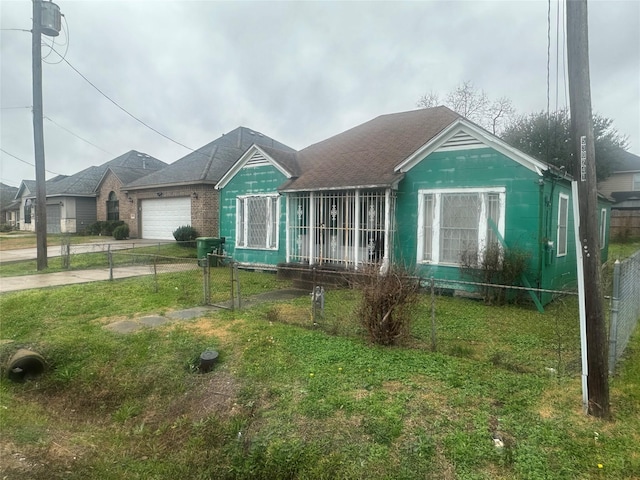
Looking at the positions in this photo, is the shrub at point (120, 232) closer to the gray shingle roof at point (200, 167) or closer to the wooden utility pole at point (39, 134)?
the gray shingle roof at point (200, 167)

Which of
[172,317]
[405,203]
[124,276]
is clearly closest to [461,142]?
[405,203]

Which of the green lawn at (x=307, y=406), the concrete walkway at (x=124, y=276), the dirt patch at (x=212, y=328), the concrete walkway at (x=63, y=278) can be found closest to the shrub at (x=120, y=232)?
the concrete walkway at (x=124, y=276)

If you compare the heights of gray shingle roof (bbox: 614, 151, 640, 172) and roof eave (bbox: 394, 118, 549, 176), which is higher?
gray shingle roof (bbox: 614, 151, 640, 172)

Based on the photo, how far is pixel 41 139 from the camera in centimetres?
1330

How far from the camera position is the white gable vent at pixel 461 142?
906 centimetres

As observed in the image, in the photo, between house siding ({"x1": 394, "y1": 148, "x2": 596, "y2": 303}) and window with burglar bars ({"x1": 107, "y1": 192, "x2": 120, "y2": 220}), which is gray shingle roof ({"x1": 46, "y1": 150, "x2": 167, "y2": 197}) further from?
house siding ({"x1": 394, "y1": 148, "x2": 596, "y2": 303})

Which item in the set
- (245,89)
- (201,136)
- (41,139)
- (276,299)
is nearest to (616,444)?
(276,299)

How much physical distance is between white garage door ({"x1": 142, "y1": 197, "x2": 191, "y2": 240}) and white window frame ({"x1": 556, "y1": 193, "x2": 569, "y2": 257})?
16.2 m

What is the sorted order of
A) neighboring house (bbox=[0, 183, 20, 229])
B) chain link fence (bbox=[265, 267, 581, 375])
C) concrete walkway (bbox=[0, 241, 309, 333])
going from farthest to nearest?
neighboring house (bbox=[0, 183, 20, 229])
concrete walkway (bbox=[0, 241, 309, 333])
chain link fence (bbox=[265, 267, 581, 375])

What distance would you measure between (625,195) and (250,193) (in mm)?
31037

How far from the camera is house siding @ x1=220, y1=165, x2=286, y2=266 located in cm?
1260

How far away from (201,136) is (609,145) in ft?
97.4

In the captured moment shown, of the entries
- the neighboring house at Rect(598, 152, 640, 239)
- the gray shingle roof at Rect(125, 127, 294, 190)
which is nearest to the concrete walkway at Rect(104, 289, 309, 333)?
the gray shingle roof at Rect(125, 127, 294, 190)

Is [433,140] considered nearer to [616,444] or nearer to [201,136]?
[616,444]
